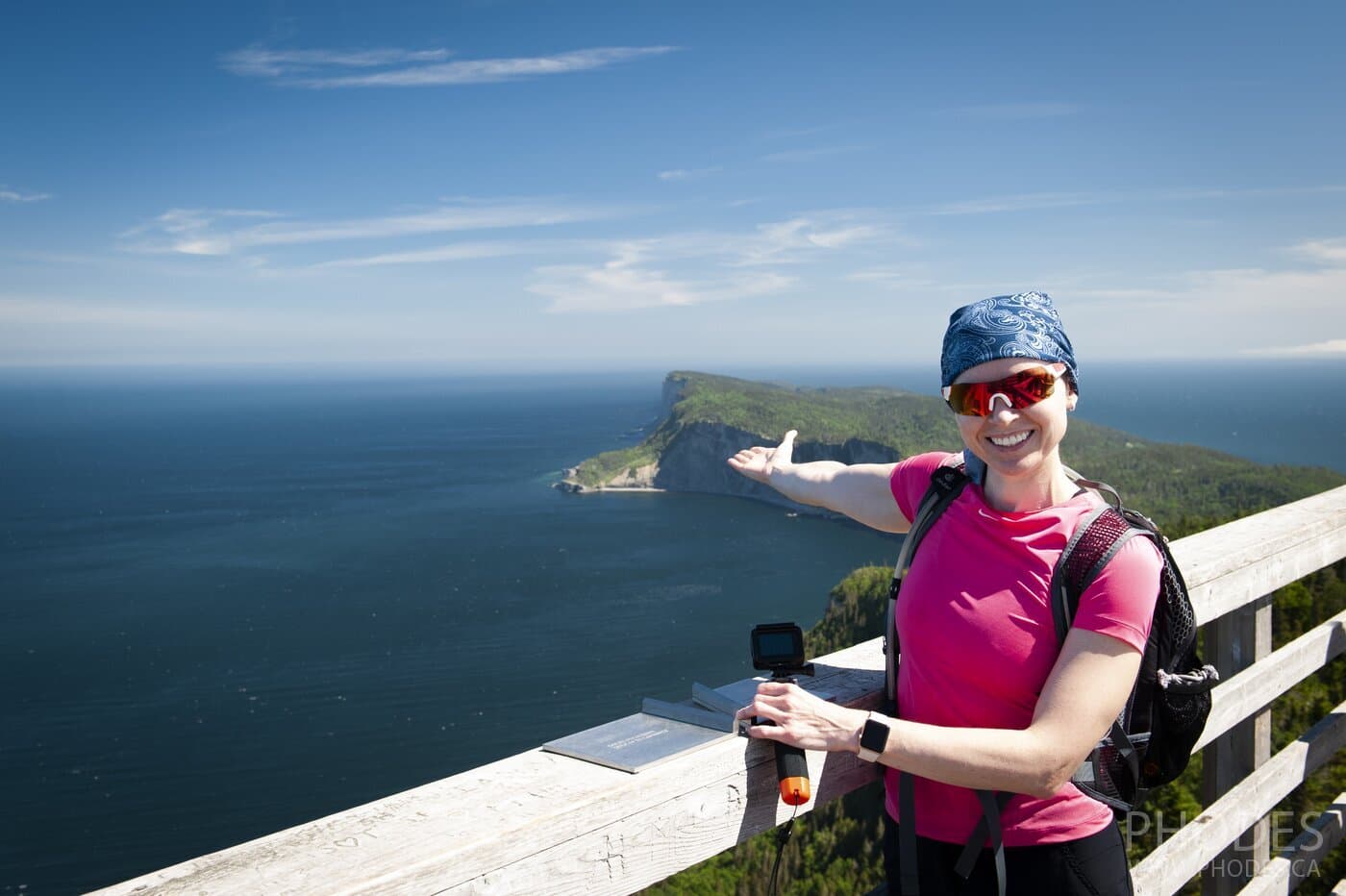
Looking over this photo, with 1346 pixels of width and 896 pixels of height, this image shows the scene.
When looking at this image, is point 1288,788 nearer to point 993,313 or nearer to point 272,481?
point 993,313

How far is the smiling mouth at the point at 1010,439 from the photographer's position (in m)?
1.54

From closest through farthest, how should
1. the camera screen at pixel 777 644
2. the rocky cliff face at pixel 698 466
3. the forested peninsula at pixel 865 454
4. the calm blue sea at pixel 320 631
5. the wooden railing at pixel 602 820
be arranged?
the wooden railing at pixel 602 820
the camera screen at pixel 777 644
the calm blue sea at pixel 320 631
the forested peninsula at pixel 865 454
the rocky cliff face at pixel 698 466

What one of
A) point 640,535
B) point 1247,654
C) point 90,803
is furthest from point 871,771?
point 640,535

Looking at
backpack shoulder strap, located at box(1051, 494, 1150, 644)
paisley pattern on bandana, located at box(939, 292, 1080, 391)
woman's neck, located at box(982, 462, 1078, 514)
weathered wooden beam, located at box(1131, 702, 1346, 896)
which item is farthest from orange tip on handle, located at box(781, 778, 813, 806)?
weathered wooden beam, located at box(1131, 702, 1346, 896)

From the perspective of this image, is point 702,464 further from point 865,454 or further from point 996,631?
point 996,631

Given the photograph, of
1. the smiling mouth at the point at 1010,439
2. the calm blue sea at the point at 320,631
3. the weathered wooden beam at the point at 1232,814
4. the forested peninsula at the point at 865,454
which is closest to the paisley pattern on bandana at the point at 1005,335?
the smiling mouth at the point at 1010,439

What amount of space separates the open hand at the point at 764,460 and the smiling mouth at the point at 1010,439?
0.67m

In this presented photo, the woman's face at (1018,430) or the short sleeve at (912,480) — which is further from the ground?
the woman's face at (1018,430)

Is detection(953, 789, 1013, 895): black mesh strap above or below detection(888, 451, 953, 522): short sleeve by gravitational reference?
below

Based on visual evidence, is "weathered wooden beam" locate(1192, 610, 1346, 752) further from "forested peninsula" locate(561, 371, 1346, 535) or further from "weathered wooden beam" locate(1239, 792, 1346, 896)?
"forested peninsula" locate(561, 371, 1346, 535)

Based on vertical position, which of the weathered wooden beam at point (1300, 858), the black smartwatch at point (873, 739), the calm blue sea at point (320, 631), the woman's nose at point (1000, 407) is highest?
Result: the woman's nose at point (1000, 407)

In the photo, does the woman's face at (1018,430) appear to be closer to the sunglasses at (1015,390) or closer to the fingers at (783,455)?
the sunglasses at (1015,390)

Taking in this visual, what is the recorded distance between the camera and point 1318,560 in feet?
7.88

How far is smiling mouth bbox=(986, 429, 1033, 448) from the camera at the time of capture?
1542 mm
